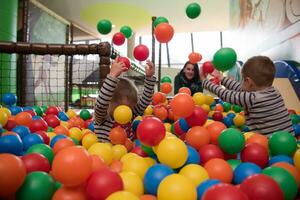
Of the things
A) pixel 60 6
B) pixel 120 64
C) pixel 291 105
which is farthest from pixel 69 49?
pixel 60 6

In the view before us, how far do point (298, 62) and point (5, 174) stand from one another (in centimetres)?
211

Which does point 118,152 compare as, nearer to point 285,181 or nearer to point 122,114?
point 122,114

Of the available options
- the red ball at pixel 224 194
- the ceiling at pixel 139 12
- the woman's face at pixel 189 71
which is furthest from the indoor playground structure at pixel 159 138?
the ceiling at pixel 139 12

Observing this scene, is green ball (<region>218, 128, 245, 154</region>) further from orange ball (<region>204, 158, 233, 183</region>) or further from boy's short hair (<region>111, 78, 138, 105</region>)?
boy's short hair (<region>111, 78, 138, 105</region>)

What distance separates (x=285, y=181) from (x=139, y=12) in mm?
5587

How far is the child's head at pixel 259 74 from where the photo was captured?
1.45 metres

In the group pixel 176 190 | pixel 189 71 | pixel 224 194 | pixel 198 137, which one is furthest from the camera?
pixel 189 71

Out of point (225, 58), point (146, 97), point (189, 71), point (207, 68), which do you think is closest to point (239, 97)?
point (225, 58)

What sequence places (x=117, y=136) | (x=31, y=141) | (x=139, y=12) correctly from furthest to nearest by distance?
(x=139, y=12) → (x=117, y=136) → (x=31, y=141)

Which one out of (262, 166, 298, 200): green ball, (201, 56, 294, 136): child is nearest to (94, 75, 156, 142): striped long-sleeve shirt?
(201, 56, 294, 136): child

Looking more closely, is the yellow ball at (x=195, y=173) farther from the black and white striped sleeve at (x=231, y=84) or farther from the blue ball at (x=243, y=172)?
the black and white striped sleeve at (x=231, y=84)

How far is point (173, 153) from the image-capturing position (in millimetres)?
850

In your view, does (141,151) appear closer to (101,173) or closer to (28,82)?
(101,173)

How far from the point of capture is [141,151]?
1096mm
